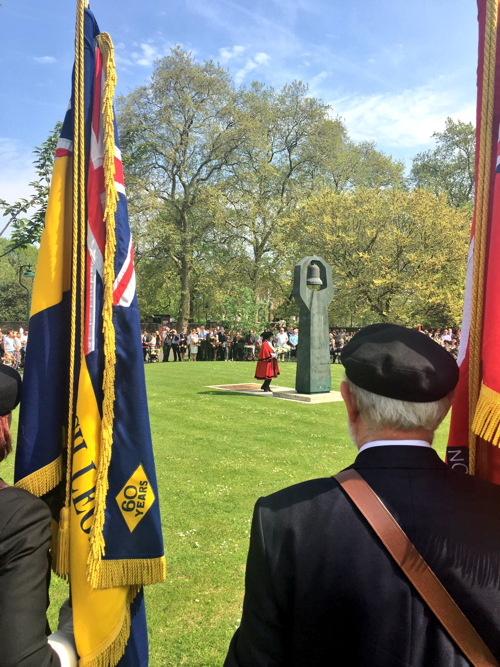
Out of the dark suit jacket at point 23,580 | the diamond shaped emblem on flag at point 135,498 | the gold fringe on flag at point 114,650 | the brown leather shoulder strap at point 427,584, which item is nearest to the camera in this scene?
the brown leather shoulder strap at point 427,584

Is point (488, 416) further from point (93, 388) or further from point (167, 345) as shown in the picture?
point (167, 345)

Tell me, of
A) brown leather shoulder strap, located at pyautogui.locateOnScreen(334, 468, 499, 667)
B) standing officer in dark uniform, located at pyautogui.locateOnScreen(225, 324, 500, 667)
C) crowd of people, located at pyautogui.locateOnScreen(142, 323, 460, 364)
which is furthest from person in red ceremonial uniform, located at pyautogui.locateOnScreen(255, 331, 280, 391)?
brown leather shoulder strap, located at pyautogui.locateOnScreen(334, 468, 499, 667)

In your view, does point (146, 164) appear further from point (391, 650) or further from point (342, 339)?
point (391, 650)

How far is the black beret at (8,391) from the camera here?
6.28 ft

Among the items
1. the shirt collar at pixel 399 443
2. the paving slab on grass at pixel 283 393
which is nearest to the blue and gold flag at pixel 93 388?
the shirt collar at pixel 399 443

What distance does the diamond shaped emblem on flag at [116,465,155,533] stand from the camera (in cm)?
224

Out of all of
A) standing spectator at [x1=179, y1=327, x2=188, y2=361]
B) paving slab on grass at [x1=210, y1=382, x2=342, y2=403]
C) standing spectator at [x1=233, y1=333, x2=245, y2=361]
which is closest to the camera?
paving slab on grass at [x1=210, y1=382, x2=342, y2=403]

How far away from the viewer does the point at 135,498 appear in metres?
2.26

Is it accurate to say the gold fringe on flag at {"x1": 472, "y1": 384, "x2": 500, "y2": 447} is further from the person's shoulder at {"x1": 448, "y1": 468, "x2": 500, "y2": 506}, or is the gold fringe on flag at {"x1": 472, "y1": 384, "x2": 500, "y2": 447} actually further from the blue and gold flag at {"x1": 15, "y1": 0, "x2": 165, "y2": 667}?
the blue and gold flag at {"x1": 15, "y1": 0, "x2": 165, "y2": 667}

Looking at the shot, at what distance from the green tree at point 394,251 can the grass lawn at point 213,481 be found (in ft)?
58.9

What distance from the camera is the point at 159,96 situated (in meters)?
31.0

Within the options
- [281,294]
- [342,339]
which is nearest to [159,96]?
[281,294]

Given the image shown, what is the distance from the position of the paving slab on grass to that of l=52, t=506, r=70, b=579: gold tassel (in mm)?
11054

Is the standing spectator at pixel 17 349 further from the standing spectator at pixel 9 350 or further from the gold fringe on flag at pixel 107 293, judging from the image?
the gold fringe on flag at pixel 107 293
